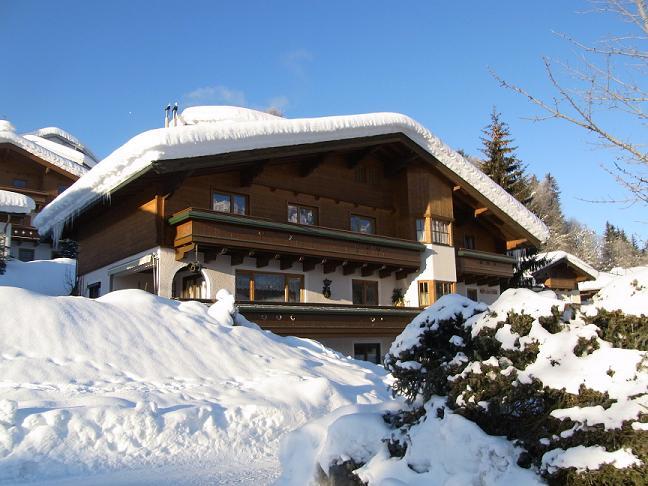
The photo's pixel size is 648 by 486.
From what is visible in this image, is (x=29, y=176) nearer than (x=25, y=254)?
No

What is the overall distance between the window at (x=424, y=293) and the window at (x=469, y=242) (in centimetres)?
520

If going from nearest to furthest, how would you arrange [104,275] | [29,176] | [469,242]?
[104,275]
[469,242]
[29,176]

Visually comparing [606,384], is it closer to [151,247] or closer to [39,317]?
[39,317]

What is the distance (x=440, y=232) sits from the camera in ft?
82.1

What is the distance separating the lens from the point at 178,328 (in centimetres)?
1263

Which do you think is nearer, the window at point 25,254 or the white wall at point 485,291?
the white wall at point 485,291

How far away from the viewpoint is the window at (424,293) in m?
24.1

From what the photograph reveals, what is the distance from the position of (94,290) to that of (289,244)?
8326 millimetres

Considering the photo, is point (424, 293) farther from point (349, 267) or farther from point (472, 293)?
point (472, 293)

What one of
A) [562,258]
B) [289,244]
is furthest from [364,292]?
[562,258]

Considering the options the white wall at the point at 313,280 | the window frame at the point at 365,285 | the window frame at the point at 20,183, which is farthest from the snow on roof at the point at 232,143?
the window frame at the point at 20,183

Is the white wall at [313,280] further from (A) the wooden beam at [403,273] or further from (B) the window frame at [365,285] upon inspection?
(A) the wooden beam at [403,273]

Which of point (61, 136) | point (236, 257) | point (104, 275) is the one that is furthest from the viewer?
point (61, 136)

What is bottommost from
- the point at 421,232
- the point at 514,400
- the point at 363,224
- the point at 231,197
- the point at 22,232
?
the point at 514,400
